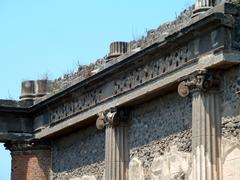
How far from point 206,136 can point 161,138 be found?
1.79m

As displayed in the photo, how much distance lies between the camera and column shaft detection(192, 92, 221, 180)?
12500mm

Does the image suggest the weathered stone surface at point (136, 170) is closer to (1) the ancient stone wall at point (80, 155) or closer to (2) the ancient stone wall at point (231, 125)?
(1) the ancient stone wall at point (80, 155)

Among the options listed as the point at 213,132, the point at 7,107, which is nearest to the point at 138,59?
the point at 213,132

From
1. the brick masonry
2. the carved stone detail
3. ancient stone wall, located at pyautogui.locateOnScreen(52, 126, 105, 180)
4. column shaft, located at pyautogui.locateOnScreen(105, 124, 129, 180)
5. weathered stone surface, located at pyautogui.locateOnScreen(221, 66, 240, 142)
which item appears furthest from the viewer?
the carved stone detail

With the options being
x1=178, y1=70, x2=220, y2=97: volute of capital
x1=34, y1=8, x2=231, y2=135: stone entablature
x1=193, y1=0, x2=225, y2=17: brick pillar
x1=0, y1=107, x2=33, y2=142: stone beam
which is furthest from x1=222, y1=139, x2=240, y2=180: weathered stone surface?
x1=0, y1=107, x2=33, y2=142: stone beam

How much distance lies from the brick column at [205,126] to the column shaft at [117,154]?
2.69 meters

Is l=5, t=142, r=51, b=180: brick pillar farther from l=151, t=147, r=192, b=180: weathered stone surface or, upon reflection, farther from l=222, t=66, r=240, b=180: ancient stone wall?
l=222, t=66, r=240, b=180: ancient stone wall

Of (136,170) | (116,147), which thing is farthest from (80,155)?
(136,170)

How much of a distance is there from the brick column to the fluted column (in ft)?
8.82

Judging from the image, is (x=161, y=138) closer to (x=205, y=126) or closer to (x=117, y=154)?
(x=117, y=154)

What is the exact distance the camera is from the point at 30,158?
18.6 metres

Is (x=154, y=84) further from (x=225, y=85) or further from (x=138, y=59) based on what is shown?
(x=225, y=85)

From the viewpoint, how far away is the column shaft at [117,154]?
15.3 metres

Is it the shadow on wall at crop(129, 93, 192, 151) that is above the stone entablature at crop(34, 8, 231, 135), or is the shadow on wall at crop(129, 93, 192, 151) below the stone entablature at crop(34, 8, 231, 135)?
A: below
